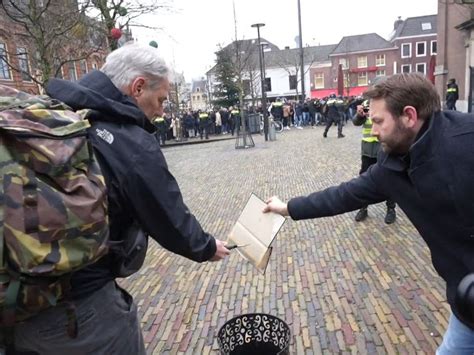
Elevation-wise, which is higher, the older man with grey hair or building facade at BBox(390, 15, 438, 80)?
building facade at BBox(390, 15, 438, 80)

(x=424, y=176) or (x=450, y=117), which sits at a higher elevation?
(x=450, y=117)

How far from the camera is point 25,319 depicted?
1461 millimetres

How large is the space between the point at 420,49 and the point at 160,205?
2301 inches

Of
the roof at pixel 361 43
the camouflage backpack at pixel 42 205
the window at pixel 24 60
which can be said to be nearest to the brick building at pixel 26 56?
the window at pixel 24 60

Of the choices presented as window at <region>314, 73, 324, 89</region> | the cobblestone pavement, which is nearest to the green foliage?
window at <region>314, 73, 324, 89</region>

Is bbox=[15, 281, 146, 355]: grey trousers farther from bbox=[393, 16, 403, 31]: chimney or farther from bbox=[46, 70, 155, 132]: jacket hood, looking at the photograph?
bbox=[393, 16, 403, 31]: chimney

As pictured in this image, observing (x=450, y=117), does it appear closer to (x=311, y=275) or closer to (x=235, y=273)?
(x=311, y=275)

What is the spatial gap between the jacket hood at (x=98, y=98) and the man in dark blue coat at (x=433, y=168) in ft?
3.29

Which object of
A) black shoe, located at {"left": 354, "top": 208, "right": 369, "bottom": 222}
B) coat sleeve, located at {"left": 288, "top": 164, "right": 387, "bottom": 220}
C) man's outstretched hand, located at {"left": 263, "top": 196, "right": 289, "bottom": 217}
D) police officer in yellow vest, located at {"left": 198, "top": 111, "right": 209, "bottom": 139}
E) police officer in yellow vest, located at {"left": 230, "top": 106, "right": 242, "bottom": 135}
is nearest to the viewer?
coat sleeve, located at {"left": 288, "top": 164, "right": 387, "bottom": 220}

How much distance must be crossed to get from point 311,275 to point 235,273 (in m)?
0.82

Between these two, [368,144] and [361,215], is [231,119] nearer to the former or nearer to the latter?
[361,215]

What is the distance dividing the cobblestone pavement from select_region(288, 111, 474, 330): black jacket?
5.20ft

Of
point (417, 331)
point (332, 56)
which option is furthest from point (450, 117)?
point (332, 56)

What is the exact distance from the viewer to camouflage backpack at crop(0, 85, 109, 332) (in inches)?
49.0
